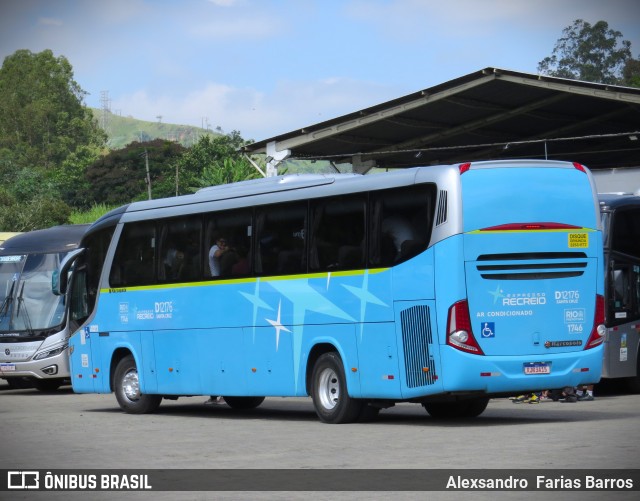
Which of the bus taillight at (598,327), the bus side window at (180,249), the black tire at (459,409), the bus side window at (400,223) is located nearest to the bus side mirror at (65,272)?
the bus side window at (180,249)

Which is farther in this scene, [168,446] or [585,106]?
[585,106]

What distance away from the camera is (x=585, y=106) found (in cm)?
3681

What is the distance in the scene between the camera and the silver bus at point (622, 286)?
22594mm

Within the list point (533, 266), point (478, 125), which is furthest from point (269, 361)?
point (478, 125)

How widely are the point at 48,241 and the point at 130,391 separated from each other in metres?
8.57

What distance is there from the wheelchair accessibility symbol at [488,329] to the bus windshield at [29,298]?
14439 millimetres

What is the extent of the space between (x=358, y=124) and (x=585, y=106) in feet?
20.9

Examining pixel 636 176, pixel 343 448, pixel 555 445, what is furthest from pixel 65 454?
pixel 636 176

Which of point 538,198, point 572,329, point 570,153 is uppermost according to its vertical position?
point 570,153

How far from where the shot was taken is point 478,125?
38.5 meters

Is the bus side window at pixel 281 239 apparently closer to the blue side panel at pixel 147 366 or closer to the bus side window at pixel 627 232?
the blue side panel at pixel 147 366

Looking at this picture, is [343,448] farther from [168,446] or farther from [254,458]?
[168,446]

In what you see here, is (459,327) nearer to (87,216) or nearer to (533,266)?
(533,266)

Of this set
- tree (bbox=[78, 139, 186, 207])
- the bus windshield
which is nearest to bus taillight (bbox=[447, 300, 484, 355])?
the bus windshield
